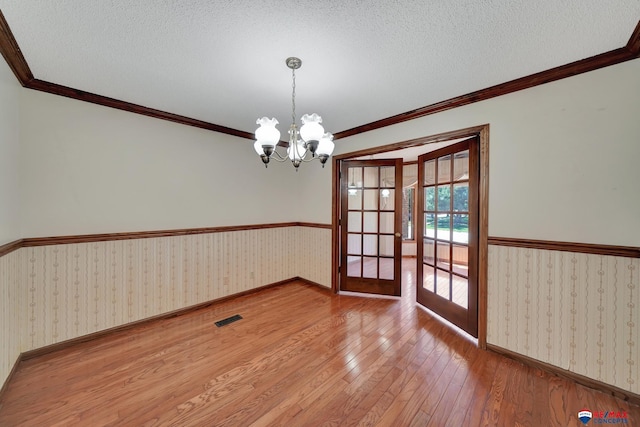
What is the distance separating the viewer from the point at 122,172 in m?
2.48

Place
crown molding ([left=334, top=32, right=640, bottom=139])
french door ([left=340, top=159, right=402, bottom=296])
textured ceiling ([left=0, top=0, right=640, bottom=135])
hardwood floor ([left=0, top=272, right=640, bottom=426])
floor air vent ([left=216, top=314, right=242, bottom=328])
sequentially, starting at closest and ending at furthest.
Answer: textured ceiling ([left=0, top=0, right=640, bottom=135]), hardwood floor ([left=0, top=272, right=640, bottom=426]), crown molding ([left=334, top=32, right=640, bottom=139]), floor air vent ([left=216, top=314, right=242, bottom=328]), french door ([left=340, top=159, right=402, bottom=296])

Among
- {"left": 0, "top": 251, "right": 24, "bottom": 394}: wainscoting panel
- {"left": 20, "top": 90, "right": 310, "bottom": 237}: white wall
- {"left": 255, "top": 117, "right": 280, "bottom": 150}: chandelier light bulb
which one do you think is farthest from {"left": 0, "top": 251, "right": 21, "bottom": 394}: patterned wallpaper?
{"left": 255, "top": 117, "right": 280, "bottom": 150}: chandelier light bulb

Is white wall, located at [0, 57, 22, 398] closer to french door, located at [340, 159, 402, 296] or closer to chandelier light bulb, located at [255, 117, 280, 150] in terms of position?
chandelier light bulb, located at [255, 117, 280, 150]

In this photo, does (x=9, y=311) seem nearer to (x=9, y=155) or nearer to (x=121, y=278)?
(x=121, y=278)

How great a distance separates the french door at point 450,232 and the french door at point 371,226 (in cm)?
35

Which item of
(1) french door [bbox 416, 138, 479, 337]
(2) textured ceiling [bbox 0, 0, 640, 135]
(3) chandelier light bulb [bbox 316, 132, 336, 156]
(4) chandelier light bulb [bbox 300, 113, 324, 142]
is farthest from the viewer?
(1) french door [bbox 416, 138, 479, 337]

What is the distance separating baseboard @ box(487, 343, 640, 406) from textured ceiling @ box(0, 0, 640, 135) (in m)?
2.38

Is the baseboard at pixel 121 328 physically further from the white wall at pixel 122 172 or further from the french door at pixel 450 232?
the french door at pixel 450 232

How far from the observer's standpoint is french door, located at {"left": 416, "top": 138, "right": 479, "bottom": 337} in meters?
2.37

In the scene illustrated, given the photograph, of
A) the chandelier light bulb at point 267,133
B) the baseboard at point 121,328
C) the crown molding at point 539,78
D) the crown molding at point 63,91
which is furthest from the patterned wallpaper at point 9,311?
the crown molding at point 539,78

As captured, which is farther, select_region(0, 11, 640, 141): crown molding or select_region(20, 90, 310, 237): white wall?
select_region(20, 90, 310, 237): white wall

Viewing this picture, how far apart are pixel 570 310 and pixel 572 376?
0.50 metres

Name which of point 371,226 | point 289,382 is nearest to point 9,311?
point 289,382

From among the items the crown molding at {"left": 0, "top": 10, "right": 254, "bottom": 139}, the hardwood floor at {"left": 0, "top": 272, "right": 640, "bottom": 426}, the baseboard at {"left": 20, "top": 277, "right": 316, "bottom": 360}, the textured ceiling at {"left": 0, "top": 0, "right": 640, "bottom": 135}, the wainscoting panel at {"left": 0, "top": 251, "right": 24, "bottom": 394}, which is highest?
the textured ceiling at {"left": 0, "top": 0, "right": 640, "bottom": 135}
